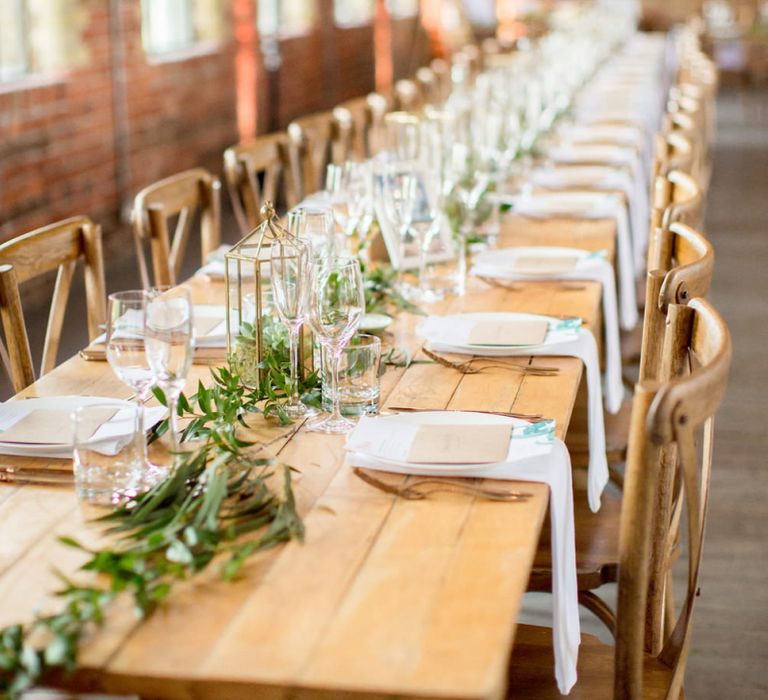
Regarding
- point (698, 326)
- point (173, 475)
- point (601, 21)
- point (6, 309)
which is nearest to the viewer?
point (173, 475)

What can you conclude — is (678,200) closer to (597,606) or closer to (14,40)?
(597,606)

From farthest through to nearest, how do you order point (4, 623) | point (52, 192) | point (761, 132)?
point (761, 132) → point (52, 192) → point (4, 623)

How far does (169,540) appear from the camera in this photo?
151 centimetres

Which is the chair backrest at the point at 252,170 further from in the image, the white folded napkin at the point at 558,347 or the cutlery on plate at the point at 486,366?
the cutlery on plate at the point at 486,366

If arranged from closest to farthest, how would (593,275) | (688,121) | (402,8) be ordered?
(593,275) < (688,121) < (402,8)

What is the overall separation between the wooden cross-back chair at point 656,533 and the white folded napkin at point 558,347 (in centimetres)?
23

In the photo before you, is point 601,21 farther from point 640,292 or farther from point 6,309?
point 6,309

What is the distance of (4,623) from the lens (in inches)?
54.0

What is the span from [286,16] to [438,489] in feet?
33.2

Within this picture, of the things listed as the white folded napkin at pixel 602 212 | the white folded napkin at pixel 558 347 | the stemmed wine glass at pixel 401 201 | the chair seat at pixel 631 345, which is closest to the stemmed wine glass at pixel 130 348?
the white folded napkin at pixel 558 347

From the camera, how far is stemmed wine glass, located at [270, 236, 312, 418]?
197 centimetres

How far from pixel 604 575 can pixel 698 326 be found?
57 centimetres

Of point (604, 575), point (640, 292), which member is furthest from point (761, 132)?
point (604, 575)

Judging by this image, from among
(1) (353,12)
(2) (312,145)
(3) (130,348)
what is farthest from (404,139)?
(1) (353,12)
